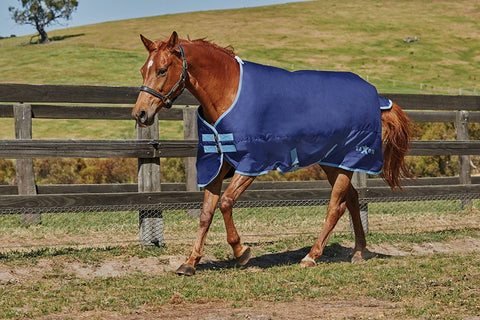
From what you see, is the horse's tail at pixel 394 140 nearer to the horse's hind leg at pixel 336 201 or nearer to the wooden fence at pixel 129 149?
the horse's hind leg at pixel 336 201

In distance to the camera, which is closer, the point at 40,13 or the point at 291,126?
the point at 291,126

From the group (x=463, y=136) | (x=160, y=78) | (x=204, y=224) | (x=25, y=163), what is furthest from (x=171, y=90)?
(x=463, y=136)

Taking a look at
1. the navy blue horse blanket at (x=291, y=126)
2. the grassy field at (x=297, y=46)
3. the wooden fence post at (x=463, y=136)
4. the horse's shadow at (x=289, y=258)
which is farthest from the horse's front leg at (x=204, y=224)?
the grassy field at (x=297, y=46)

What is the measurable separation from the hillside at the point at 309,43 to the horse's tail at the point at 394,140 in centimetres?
3539

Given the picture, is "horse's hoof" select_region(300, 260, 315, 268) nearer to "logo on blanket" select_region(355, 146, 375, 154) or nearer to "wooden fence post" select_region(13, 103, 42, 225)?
"logo on blanket" select_region(355, 146, 375, 154)

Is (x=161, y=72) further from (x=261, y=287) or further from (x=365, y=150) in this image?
(x=365, y=150)

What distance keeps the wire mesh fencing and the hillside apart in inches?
1261

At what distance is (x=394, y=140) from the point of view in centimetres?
776

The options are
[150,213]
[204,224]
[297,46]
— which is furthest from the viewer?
[297,46]

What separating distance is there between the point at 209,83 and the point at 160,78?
527mm

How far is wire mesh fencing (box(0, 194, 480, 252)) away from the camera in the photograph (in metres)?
8.02

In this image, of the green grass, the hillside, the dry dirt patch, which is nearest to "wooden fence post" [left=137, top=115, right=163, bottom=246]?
the dry dirt patch

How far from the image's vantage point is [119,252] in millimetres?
7570

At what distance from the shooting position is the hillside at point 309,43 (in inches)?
1884
